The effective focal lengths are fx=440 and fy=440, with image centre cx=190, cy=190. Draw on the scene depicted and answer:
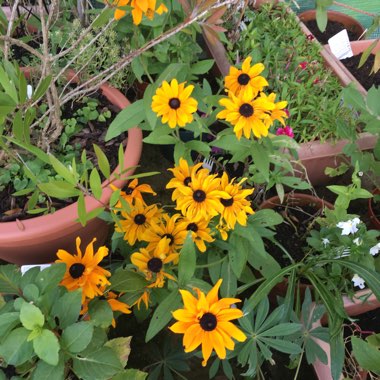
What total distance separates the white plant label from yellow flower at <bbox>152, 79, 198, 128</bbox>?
0.99 metres

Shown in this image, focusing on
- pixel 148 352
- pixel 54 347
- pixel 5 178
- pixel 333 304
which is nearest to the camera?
pixel 54 347

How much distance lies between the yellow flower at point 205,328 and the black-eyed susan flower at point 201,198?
0.18 m

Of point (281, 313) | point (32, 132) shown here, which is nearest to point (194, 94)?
point (32, 132)

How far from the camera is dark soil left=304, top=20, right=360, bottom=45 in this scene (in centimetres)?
179

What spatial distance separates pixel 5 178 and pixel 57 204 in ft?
0.45

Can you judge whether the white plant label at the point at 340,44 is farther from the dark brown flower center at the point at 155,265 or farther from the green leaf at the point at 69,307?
the green leaf at the point at 69,307

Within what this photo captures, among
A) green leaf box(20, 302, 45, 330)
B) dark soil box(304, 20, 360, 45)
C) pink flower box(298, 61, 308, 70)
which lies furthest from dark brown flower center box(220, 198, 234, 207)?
dark soil box(304, 20, 360, 45)

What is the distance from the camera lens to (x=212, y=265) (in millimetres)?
945

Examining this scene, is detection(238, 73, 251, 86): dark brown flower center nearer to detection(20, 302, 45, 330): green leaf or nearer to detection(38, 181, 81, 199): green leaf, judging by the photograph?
detection(38, 181, 81, 199): green leaf

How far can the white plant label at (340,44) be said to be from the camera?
62.7 inches

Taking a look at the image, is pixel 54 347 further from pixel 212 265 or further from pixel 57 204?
pixel 57 204

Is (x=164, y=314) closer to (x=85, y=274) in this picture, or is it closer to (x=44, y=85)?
(x=85, y=274)

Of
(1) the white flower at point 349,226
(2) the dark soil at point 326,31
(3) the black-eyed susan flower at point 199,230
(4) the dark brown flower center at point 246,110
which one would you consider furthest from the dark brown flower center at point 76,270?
(2) the dark soil at point 326,31

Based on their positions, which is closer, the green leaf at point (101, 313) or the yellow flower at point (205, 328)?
the yellow flower at point (205, 328)
